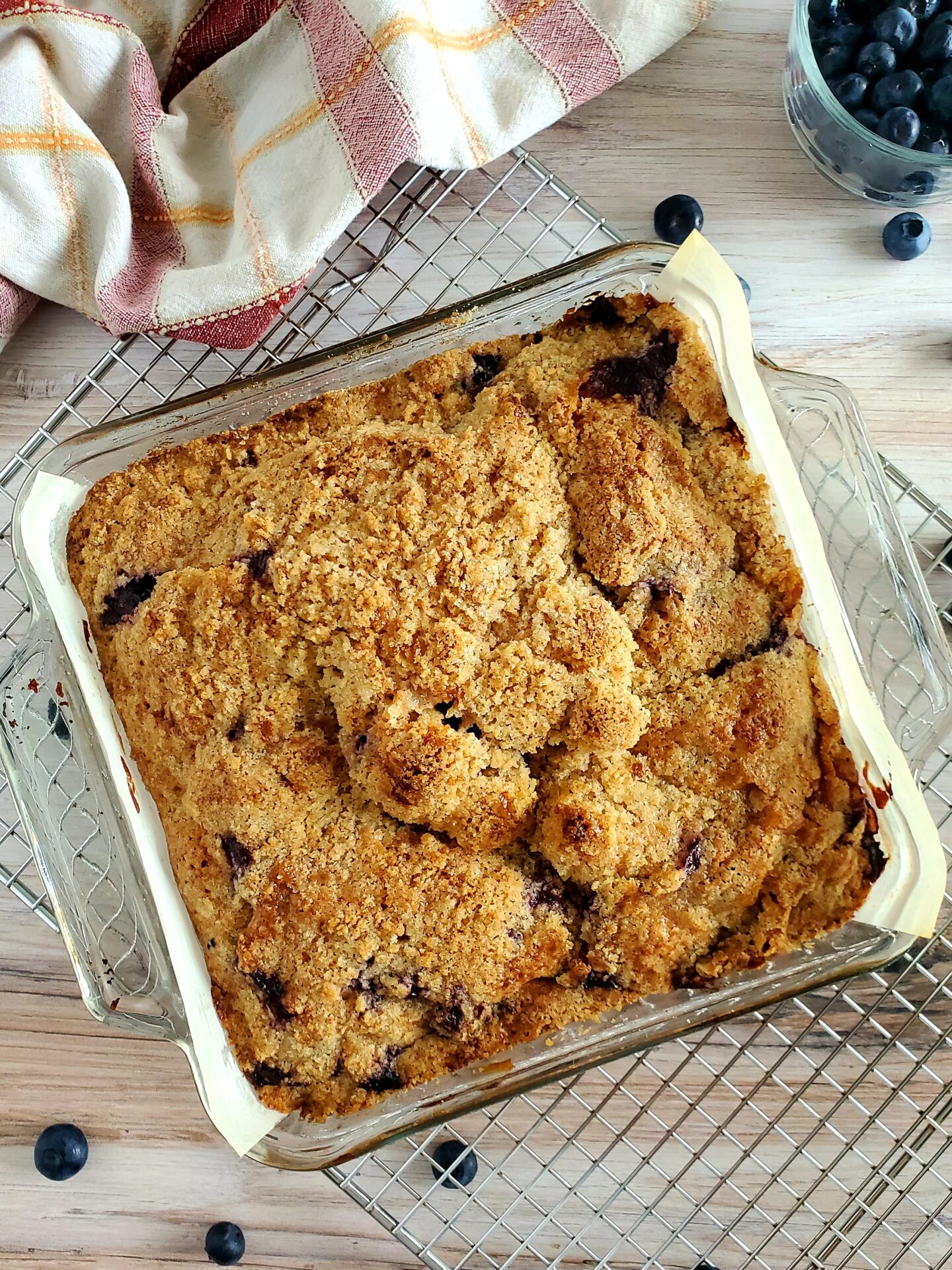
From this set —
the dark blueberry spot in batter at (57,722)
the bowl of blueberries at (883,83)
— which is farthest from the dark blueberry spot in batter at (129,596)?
the bowl of blueberries at (883,83)

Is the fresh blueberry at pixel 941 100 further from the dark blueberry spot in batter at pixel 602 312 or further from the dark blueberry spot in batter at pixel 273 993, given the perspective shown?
the dark blueberry spot in batter at pixel 273 993

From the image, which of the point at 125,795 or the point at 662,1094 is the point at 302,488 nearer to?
the point at 125,795

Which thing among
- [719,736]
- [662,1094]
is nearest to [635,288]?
[719,736]

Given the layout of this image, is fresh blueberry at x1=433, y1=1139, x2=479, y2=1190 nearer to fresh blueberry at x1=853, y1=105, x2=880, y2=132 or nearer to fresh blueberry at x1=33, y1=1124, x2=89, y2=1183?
fresh blueberry at x1=33, y1=1124, x2=89, y2=1183

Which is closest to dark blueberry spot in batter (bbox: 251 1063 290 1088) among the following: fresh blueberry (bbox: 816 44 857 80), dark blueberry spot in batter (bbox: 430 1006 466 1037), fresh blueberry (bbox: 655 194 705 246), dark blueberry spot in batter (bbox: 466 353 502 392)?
dark blueberry spot in batter (bbox: 430 1006 466 1037)

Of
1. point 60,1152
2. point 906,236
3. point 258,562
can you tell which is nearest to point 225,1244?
point 60,1152

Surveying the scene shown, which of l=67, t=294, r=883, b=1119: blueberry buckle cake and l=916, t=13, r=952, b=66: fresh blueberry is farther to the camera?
l=916, t=13, r=952, b=66: fresh blueberry

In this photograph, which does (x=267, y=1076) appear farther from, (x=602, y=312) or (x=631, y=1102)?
(x=602, y=312)
